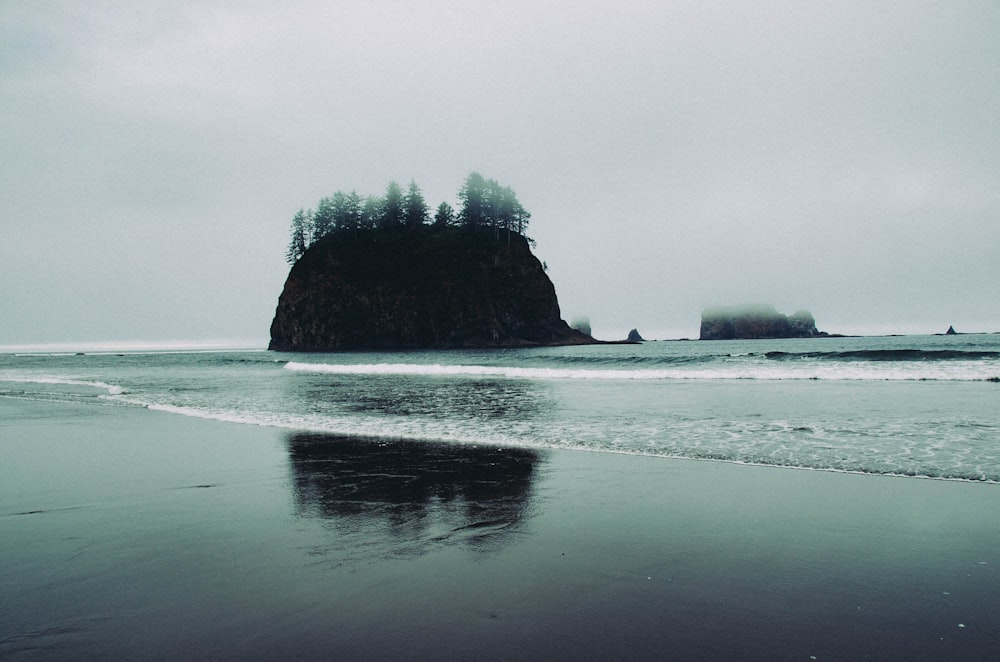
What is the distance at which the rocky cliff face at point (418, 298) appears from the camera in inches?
3150

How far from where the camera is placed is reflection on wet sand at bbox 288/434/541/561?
14.6 ft

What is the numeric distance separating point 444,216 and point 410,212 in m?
6.63

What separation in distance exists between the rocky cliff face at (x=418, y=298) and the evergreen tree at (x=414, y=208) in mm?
6908

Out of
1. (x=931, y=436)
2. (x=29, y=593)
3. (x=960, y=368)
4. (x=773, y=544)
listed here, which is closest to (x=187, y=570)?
(x=29, y=593)

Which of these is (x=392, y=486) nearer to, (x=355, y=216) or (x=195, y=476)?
(x=195, y=476)

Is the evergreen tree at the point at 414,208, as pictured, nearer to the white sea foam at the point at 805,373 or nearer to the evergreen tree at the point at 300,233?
the evergreen tree at the point at 300,233

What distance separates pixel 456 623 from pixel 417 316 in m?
78.7

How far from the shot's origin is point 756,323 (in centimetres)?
13662

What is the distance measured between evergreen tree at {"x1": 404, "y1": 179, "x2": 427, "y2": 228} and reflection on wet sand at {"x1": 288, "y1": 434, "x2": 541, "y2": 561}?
87770 millimetres

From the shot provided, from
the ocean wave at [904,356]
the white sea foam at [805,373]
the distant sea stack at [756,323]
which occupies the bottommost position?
the white sea foam at [805,373]

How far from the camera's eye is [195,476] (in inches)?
273

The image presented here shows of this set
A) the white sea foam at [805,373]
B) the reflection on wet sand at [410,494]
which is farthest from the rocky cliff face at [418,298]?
the reflection on wet sand at [410,494]

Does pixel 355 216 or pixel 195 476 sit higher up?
pixel 355 216

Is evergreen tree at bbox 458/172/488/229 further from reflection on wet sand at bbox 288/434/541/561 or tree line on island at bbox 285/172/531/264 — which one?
reflection on wet sand at bbox 288/434/541/561
